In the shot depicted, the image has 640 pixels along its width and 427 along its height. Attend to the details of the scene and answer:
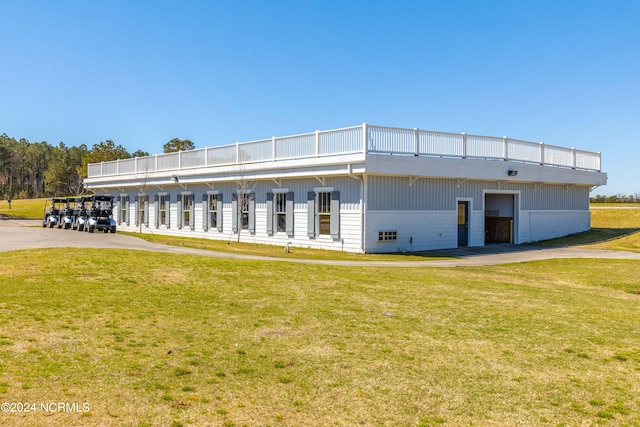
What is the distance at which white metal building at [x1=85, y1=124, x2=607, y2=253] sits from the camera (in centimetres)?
2167

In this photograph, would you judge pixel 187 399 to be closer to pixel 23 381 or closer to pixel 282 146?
pixel 23 381

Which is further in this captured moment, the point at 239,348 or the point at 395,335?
the point at 395,335

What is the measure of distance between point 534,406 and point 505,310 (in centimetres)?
489

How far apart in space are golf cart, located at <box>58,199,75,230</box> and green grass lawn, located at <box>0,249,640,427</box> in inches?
924

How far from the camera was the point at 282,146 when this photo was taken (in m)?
24.8

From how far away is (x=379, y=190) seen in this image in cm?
2166

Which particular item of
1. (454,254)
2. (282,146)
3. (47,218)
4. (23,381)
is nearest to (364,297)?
(23,381)

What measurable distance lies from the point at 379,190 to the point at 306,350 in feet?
49.3

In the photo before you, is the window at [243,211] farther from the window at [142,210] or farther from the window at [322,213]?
the window at [142,210]


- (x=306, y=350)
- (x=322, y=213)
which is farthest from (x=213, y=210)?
(x=306, y=350)

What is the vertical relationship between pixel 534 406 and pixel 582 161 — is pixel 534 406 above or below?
below

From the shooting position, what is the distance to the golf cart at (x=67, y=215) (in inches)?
1375

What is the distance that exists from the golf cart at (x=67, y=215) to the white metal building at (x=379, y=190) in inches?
263

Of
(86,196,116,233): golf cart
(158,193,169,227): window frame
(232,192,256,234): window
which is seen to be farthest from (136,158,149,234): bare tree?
(232,192,256,234): window
